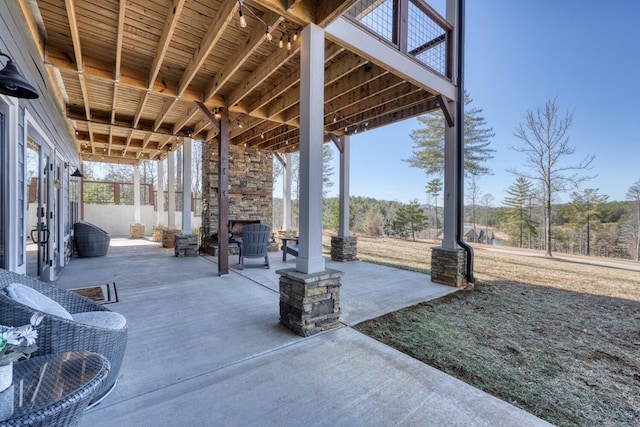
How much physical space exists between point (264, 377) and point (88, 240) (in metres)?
7.65

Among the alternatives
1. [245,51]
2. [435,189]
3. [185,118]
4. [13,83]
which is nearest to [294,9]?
[245,51]

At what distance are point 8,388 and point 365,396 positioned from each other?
6.15 ft

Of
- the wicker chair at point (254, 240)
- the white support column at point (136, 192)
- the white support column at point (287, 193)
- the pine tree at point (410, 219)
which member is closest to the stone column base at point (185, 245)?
the wicker chair at point (254, 240)

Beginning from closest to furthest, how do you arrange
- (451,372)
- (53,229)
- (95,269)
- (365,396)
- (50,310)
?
1. (50,310)
2. (365,396)
3. (451,372)
4. (53,229)
5. (95,269)

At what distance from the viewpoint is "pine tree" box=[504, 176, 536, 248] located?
17.0 m

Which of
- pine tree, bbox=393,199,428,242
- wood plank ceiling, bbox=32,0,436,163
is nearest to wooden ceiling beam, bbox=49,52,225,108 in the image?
wood plank ceiling, bbox=32,0,436,163

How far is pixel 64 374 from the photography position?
3.96 feet

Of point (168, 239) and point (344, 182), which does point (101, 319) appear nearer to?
point (344, 182)

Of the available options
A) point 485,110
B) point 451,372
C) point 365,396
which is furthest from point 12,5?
point 485,110

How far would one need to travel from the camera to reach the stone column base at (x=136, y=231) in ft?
38.5

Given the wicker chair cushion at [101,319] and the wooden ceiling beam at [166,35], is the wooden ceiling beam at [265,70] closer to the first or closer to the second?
the wooden ceiling beam at [166,35]

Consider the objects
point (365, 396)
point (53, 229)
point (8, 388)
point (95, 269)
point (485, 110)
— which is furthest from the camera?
point (485, 110)

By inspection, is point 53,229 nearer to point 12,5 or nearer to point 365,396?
point 12,5

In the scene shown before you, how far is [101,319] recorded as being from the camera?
6.77 feet
